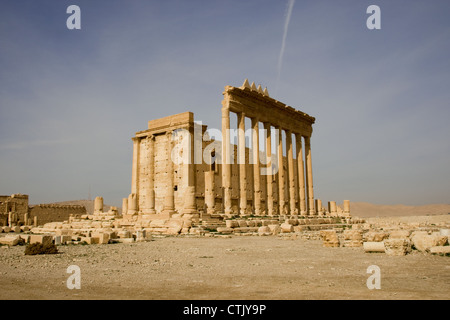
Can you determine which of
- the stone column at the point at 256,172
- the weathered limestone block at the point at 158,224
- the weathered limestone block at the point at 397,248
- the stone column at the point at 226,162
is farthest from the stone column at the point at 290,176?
the weathered limestone block at the point at 397,248

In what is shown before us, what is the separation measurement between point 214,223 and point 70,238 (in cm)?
867

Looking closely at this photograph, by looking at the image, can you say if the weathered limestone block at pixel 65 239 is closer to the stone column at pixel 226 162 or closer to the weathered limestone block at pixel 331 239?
the weathered limestone block at pixel 331 239

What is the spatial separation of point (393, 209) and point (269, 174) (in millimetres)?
72038

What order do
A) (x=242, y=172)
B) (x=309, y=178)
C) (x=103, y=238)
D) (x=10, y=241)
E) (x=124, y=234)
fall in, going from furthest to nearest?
(x=309, y=178), (x=242, y=172), (x=124, y=234), (x=103, y=238), (x=10, y=241)

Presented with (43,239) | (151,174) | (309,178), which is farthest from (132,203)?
(43,239)

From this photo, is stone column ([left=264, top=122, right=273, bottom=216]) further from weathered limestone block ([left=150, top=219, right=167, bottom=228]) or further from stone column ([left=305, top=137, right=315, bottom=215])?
weathered limestone block ([left=150, top=219, right=167, bottom=228])

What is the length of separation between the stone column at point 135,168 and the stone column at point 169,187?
3585 millimetres

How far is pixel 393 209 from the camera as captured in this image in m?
91.5

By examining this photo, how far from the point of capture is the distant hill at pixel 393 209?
87188mm

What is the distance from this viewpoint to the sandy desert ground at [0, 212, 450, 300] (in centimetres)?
521

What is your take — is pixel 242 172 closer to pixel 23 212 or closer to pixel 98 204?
pixel 98 204

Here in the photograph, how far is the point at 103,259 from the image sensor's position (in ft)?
31.4
